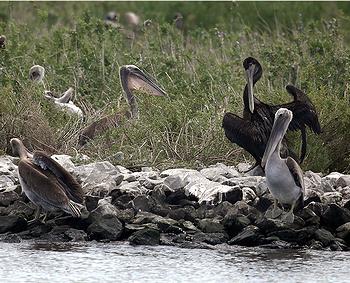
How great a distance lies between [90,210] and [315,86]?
14.3ft

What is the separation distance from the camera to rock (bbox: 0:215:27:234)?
10.5 metres

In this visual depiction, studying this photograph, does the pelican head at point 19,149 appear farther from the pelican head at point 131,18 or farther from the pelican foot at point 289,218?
the pelican head at point 131,18

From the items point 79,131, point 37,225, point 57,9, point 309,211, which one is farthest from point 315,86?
point 57,9

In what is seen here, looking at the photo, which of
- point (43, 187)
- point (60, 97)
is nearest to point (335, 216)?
point (43, 187)

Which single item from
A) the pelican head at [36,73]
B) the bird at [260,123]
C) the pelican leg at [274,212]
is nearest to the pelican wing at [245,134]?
the bird at [260,123]

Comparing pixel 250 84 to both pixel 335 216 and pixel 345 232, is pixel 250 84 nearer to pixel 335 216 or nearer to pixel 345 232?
pixel 335 216

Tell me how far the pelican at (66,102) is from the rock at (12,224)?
3.33m

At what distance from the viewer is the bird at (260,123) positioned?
1153cm

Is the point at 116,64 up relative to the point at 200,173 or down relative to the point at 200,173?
up

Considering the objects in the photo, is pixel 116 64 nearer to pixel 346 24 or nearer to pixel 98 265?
pixel 346 24

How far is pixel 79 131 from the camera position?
13.3m

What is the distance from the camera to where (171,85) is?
15.0 metres

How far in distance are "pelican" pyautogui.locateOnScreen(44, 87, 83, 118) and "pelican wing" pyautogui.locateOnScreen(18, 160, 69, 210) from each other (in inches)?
120

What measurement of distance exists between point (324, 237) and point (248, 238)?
2.08ft
